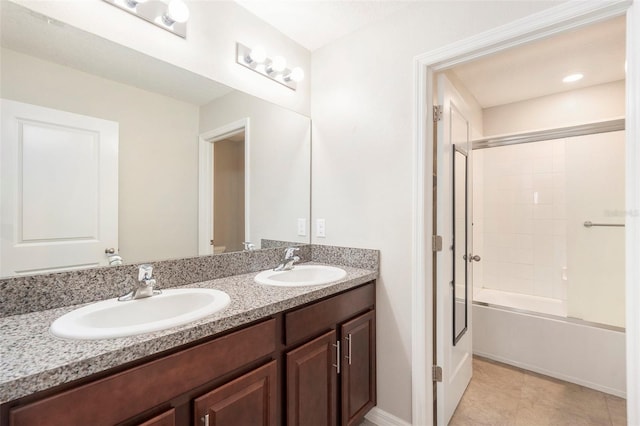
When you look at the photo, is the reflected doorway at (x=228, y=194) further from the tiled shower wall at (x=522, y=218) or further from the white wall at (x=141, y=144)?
the tiled shower wall at (x=522, y=218)

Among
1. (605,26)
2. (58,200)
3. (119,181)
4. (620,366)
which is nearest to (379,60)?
(605,26)

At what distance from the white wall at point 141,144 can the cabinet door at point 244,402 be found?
68 centimetres

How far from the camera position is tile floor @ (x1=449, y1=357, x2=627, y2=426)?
5.80 feet

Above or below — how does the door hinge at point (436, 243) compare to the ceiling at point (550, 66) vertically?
below

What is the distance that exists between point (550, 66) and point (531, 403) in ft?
7.89

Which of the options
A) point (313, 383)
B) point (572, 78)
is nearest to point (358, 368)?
point (313, 383)

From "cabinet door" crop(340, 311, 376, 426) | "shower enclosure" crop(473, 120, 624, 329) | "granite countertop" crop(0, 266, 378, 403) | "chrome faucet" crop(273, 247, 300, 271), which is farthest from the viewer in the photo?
"shower enclosure" crop(473, 120, 624, 329)

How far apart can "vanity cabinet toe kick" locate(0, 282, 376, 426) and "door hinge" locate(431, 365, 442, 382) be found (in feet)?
1.08

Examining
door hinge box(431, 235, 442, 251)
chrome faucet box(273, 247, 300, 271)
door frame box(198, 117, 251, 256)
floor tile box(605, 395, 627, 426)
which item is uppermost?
door frame box(198, 117, 251, 256)

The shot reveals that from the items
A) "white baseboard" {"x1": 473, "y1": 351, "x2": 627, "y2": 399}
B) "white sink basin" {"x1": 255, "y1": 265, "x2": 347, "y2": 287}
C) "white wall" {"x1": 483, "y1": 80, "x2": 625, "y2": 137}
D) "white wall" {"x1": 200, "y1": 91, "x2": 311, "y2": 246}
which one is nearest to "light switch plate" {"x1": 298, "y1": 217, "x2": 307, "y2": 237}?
"white wall" {"x1": 200, "y1": 91, "x2": 311, "y2": 246}

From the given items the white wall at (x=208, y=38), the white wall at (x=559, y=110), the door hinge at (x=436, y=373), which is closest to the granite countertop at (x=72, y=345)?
the door hinge at (x=436, y=373)

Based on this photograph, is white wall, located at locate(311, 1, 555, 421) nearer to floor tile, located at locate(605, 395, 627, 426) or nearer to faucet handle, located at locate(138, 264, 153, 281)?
faucet handle, located at locate(138, 264, 153, 281)

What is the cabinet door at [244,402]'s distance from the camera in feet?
3.03

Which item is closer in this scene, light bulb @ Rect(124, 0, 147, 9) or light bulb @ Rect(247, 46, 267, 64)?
light bulb @ Rect(124, 0, 147, 9)
